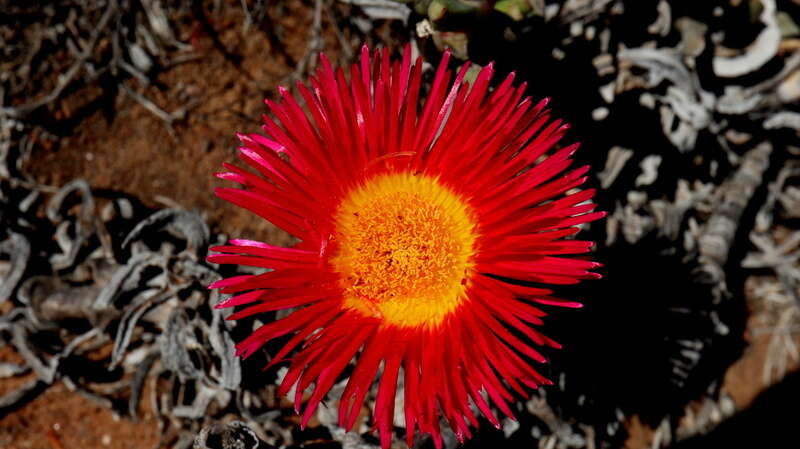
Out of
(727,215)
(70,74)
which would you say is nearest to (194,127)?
(70,74)

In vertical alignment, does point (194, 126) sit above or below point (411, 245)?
above

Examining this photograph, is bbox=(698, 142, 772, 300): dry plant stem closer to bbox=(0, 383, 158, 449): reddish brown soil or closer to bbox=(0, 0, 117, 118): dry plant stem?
bbox=(0, 383, 158, 449): reddish brown soil

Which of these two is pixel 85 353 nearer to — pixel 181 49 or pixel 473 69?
pixel 181 49

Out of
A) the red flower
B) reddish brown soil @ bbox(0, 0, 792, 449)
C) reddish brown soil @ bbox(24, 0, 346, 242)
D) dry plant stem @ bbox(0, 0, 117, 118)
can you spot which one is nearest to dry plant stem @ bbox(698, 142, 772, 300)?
reddish brown soil @ bbox(0, 0, 792, 449)

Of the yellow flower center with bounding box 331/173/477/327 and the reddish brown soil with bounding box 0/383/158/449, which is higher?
the yellow flower center with bounding box 331/173/477/327

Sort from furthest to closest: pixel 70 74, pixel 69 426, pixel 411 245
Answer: pixel 70 74, pixel 69 426, pixel 411 245

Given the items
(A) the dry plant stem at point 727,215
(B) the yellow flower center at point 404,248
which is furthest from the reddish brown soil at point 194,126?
(A) the dry plant stem at point 727,215

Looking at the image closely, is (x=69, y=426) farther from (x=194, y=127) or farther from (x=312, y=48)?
(x=312, y=48)

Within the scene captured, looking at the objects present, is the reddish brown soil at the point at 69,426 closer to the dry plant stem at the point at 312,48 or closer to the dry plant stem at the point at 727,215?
the dry plant stem at the point at 312,48

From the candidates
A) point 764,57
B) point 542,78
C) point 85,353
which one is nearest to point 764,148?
point 764,57
